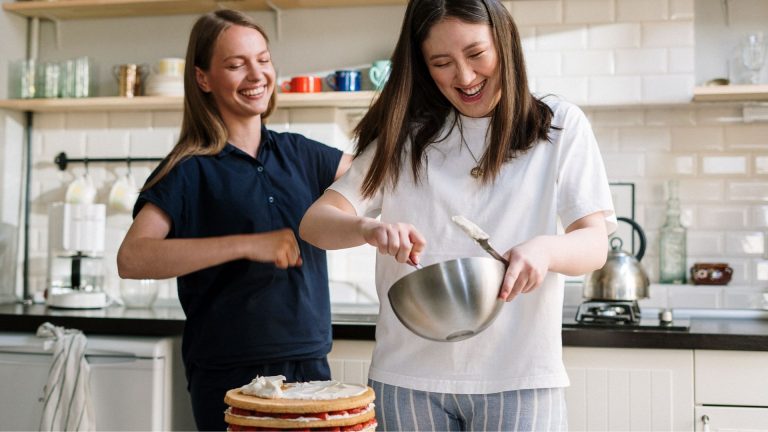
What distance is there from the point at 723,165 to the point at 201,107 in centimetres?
202

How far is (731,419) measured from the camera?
258cm

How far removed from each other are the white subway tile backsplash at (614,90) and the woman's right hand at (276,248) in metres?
1.80

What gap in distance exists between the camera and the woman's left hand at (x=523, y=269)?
1260 mm

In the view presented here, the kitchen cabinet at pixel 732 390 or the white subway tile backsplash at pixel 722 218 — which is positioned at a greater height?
the white subway tile backsplash at pixel 722 218

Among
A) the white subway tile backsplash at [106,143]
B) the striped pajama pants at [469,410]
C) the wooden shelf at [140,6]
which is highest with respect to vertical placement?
the wooden shelf at [140,6]

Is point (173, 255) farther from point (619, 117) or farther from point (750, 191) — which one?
point (750, 191)

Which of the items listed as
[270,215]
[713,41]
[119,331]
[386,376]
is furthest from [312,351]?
[713,41]

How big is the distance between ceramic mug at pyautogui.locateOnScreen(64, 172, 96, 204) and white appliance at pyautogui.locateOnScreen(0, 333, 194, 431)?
0.79 m

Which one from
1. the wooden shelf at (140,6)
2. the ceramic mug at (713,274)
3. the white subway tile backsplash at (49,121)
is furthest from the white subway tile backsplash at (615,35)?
the white subway tile backsplash at (49,121)

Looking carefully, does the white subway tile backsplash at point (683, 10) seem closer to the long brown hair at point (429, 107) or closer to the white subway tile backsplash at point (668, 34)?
the white subway tile backsplash at point (668, 34)

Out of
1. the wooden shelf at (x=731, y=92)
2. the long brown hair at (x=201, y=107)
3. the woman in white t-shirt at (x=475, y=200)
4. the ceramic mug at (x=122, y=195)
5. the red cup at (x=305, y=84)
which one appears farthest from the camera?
the ceramic mug at (x=122, y=195)

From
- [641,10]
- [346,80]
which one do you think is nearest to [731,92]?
[641,10]

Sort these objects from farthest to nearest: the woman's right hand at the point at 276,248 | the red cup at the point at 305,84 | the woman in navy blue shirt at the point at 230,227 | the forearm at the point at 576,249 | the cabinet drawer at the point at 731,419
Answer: the red cup at the point at 305,84 → the cabinet drawer at the point at 731,419 → the woman in navy blue shirt at the point at 230,227 → the woman's right hand at the point at 276,248 → the forearm at the point at 576,249

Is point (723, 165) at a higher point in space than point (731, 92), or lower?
lower
